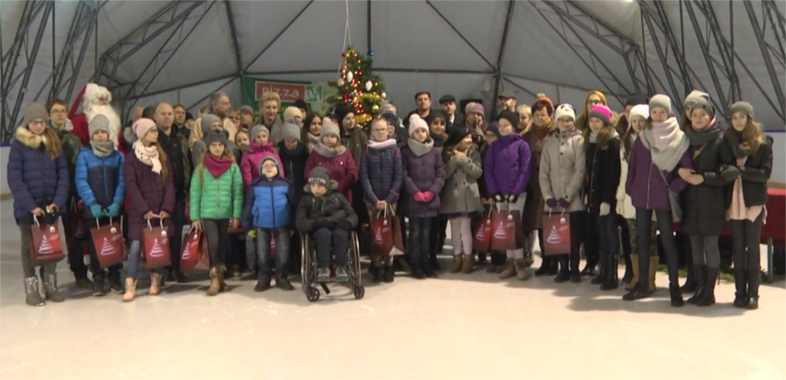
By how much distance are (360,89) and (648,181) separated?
3.41 metres

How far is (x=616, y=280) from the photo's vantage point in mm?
4734

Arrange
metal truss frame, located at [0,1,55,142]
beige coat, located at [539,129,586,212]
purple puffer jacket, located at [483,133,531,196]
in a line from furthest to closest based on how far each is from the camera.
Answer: metal truss frame, located at [0,1,55,142]
purple puffer jacket, located at [483,133,531,196]
beige coat, located at [539,129,586,212]

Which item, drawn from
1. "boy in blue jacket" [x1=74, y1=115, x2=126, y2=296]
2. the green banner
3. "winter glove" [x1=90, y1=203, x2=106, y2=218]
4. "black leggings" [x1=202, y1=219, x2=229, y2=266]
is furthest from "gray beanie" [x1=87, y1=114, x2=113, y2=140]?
the green banner

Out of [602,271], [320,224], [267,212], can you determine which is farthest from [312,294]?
[602,271]

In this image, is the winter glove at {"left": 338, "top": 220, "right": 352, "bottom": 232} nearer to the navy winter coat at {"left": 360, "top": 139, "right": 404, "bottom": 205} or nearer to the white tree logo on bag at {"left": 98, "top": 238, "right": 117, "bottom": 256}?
the navy winter coat at {"left": 360, "top": 139, "right": 404, "bottom": 205}

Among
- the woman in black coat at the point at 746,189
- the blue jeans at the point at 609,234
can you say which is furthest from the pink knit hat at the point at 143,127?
the woman in black coat at the point at 746,189

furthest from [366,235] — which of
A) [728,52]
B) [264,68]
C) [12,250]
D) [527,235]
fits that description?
[264,68]

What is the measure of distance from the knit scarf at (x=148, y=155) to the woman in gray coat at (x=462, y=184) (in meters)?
2.19

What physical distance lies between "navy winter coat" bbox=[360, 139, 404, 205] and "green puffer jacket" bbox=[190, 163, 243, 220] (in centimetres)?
97

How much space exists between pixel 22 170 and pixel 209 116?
130 cm

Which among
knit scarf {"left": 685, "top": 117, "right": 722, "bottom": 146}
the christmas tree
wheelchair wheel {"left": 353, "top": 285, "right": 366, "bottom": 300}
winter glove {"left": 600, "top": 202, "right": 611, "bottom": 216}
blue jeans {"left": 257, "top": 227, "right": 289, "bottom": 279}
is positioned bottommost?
wheelchair wheel {"left": 353, "top": 285, "right": 366, "bottom": 300}

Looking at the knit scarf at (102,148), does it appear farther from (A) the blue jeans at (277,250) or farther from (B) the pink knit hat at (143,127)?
(A) the blue jeans at (277,250)

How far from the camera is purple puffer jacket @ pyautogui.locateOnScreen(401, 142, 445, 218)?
5070 mm

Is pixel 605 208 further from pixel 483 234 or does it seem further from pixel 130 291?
pixel 130 291
